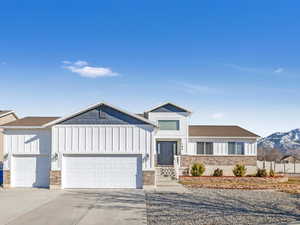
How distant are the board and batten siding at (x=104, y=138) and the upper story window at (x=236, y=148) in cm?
1248

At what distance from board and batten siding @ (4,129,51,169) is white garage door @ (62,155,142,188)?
177 centimetres

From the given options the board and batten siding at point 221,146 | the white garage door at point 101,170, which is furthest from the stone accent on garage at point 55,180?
the board and batten siding at point 221,146

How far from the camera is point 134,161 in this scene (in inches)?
775

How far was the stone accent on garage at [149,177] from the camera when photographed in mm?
19375

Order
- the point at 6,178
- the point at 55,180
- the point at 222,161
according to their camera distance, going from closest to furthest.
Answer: the point at 55,180 < the point at 6,178 < the point at 222,161

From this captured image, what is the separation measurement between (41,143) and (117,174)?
509 centimetres

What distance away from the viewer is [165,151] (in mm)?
28797

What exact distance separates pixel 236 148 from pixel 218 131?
7.70 feet

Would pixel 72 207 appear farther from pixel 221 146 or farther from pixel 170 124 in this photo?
pixel 221 146

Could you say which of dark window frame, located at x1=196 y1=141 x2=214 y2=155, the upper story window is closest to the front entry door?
dark window frame, located at x1=196 y1=141 x2=214 y2=155

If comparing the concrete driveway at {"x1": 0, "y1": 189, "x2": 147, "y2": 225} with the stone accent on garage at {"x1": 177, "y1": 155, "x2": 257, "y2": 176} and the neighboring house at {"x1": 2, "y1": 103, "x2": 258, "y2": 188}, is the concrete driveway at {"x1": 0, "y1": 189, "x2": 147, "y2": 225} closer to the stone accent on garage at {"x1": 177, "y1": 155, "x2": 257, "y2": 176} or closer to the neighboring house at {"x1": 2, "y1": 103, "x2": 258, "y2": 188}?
the neighboring house at {"x1": 2, "y1": 103, "x2": 258, "y2": 188}

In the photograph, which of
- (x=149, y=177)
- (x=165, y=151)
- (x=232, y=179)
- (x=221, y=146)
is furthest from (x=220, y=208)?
(x=221, y=146)

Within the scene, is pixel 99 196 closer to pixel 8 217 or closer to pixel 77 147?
pixel 77 147

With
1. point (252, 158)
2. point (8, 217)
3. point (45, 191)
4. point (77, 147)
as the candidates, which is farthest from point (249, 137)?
point (8, 217)
